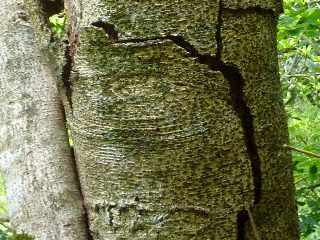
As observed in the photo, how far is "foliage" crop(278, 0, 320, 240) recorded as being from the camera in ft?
7.09

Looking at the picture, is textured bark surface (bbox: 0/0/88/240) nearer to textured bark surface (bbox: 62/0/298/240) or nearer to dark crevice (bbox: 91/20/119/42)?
textured bark surface (bbox: 62/0/298/240)

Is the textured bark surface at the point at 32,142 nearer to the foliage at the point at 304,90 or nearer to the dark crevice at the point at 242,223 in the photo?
the dark crevice at the point at 242,223

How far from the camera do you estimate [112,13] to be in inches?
31.6

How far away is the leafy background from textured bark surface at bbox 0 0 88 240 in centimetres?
6

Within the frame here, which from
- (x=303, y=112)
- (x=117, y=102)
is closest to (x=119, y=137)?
(x=117, y=102)

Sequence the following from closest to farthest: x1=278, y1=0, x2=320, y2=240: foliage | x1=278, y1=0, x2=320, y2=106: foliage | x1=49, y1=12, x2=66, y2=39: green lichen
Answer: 1. x1=49, y1=12, x2=66, y2=39: green lichen
2. x1=278, y1=0, x2=320, y2=240: foliage
3. x1=278, y1=0, x2=320, y2=106: foliage

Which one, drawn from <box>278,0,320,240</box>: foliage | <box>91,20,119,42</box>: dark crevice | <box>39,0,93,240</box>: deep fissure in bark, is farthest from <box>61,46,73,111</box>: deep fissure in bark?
<box>278,0,320,240</box>: foliage

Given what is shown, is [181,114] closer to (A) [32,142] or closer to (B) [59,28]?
(A) [32,142]

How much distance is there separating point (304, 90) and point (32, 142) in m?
3.09

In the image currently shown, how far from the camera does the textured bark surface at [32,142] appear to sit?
988 mm

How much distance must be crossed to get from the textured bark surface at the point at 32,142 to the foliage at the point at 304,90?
115cm

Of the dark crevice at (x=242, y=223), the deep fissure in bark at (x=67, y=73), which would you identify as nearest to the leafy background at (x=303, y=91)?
the deep fissure in bark at (x=67, y=73)

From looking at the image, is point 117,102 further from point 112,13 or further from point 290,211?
point 290,211

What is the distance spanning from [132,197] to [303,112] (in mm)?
3721
